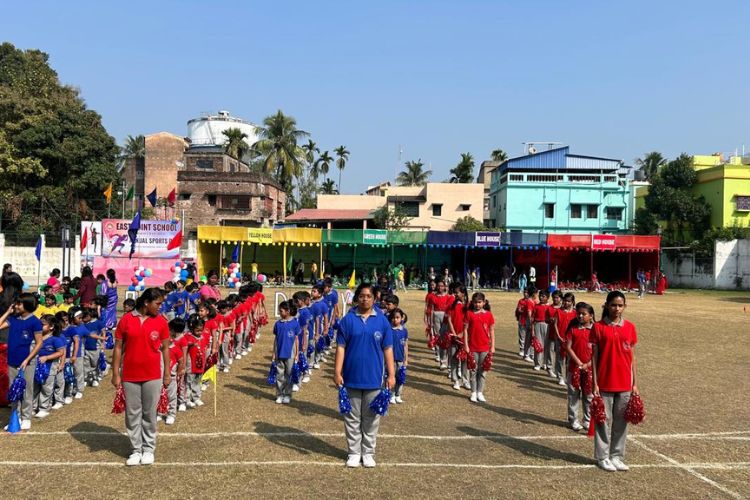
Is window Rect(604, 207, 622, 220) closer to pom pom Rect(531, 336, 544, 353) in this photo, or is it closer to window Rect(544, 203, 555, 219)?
window Rect(544, 203, 555, 219)

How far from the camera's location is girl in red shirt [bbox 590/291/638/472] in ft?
20.4

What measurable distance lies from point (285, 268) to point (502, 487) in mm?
31216

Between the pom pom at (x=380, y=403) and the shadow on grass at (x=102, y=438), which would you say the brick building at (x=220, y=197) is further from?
the pom pom at (x=380, y=403)

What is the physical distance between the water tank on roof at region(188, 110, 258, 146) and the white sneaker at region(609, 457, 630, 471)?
6188 cm

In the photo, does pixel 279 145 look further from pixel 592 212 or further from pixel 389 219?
pixel 592 212

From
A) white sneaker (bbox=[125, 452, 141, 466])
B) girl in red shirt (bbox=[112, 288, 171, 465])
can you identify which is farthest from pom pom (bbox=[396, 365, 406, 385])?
white sneaker (bbox=[125, 452, 141, 466])

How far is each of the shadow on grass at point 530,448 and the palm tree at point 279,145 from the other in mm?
49104

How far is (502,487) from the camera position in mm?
5707

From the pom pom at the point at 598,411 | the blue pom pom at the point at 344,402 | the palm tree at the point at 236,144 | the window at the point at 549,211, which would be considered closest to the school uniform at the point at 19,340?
the blue pom pom at the point at 344,402

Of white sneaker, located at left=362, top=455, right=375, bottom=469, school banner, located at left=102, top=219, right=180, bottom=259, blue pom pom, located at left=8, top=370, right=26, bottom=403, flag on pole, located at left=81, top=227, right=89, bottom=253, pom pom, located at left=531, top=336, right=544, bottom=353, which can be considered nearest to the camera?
white sneaker, located at left=362, top=455, right=375, bottom=469

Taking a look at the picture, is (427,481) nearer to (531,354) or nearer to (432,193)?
(531,354)

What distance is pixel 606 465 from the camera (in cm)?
623

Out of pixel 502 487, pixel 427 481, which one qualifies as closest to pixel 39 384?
pixel 427 481

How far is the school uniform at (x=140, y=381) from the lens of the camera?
20.1 feet
